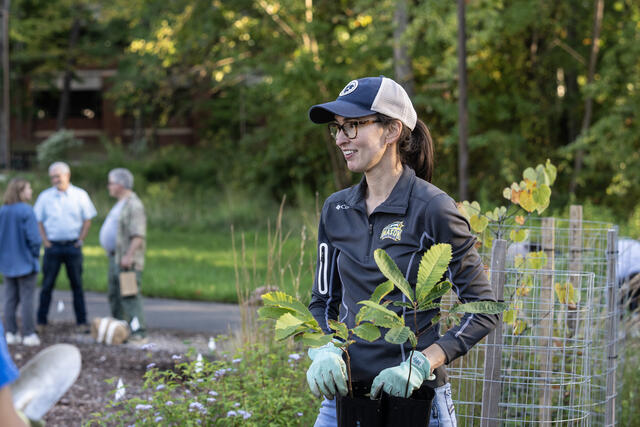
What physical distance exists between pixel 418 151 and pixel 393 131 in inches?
6.8

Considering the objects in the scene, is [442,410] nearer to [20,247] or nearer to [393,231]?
[393,231]

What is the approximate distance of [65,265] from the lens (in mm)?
9281

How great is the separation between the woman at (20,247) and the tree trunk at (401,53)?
417 inches

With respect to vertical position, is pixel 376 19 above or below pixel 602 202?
above

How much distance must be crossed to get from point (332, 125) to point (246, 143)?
890 inches

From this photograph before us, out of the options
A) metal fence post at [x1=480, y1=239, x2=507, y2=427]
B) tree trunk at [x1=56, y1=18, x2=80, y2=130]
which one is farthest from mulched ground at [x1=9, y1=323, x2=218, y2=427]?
tree trunk at [x1=56, y1=18, x2=80, y2=130]

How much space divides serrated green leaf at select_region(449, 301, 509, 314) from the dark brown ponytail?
1.95 feet

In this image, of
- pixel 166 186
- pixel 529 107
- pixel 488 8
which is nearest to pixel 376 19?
pixel 488 8

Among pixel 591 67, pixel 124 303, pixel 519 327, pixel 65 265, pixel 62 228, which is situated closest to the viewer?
pixel 519 327

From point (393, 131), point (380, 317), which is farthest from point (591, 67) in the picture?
point (380, 317)

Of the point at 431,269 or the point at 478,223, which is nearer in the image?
the point at 431,269

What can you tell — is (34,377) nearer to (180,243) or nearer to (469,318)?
(469,318)

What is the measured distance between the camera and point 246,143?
25.0m

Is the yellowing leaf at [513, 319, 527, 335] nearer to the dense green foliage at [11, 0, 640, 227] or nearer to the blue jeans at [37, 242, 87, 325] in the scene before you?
the blue jeans at [37, 242, 87, 325]
